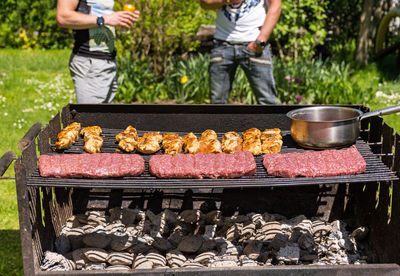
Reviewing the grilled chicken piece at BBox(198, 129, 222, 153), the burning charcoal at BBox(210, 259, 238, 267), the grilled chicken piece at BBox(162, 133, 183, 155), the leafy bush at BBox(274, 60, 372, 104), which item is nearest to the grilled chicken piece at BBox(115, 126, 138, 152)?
the grilled chicken piece at BBox(162, 133, 183, 155)

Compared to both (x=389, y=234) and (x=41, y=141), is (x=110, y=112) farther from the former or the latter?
(x=389, y=234)

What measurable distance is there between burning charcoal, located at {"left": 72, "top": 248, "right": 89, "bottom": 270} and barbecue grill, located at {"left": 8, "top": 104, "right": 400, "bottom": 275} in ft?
0.62

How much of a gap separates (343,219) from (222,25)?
236 centimetres

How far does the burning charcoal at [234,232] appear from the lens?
397 cm

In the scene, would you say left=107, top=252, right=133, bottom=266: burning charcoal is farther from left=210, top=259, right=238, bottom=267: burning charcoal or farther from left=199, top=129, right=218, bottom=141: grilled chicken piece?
left=199, top=129, right=218, bottom=141: grilled chicken piece

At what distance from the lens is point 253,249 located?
368 centimetres

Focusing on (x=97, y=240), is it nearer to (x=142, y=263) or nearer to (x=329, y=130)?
(x=142, y=263)

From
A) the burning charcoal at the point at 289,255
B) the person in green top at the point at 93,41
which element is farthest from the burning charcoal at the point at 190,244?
the person in green top at the point at 93,41

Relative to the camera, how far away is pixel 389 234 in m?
3.27

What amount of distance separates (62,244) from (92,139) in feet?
2.90

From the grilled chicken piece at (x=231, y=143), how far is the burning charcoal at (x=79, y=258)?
4.40 ft

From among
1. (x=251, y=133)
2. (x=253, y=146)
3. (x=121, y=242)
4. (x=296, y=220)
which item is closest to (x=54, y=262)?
(x=121, y=242)

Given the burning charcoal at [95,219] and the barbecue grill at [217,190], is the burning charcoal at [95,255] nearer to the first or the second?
the barbecue grill at [217,190]

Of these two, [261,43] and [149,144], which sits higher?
[261,43]
